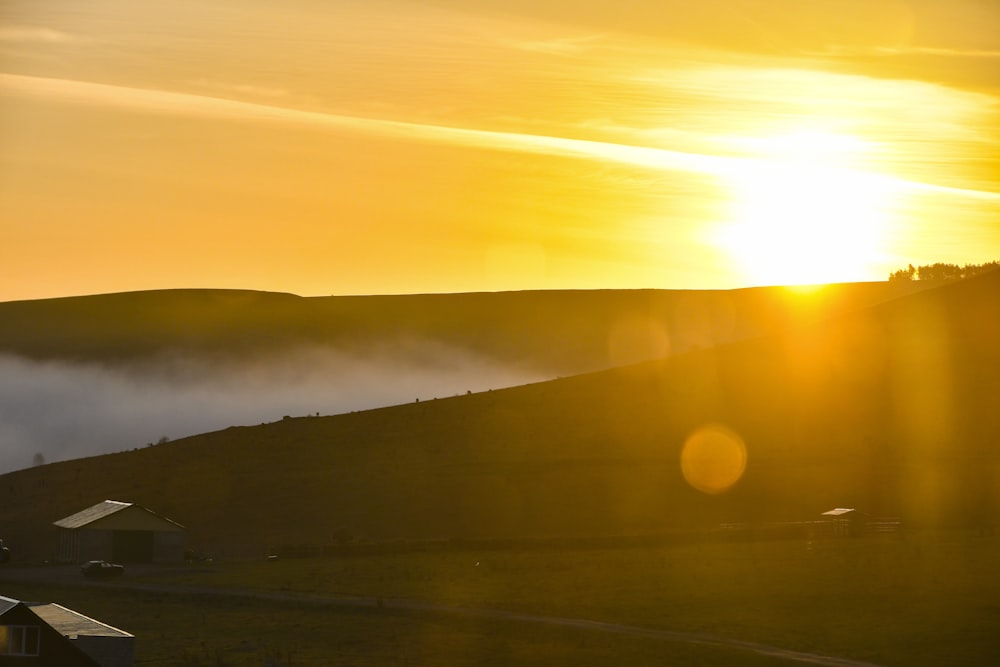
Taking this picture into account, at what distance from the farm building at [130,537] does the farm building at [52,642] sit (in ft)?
161

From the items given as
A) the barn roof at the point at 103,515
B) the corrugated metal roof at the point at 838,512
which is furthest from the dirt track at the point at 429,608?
the corrugated metal roof at the point at 838,512

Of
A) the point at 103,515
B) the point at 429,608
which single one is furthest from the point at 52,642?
the point at 103,515

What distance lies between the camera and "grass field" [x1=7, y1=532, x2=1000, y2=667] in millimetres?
49688

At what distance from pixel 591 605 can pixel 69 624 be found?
2393 centimetres

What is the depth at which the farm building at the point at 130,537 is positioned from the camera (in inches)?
3563

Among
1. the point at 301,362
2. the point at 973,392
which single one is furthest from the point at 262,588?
the point at 301,362

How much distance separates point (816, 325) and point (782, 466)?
37485 millimetres

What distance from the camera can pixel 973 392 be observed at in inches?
4350

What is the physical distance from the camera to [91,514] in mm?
93500

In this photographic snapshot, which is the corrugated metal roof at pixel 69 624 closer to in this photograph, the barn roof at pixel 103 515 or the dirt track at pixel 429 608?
the dirt track at pixel 429 608

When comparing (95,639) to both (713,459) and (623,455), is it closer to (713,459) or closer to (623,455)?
(623,455)

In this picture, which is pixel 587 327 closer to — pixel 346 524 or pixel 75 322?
pixel 75 322

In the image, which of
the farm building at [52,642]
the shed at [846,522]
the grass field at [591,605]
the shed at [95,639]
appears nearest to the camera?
the farm building at [52,642]

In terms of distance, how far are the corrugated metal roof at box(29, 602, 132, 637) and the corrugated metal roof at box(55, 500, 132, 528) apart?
48131 mm
